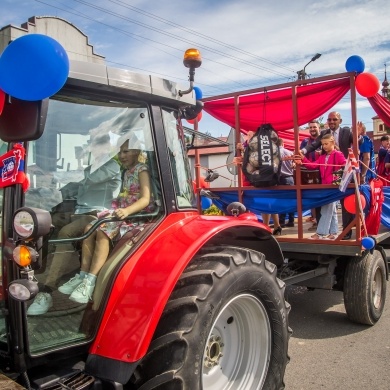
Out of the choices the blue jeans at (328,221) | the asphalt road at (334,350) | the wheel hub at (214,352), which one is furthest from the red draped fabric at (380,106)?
the wheel hub at (214,352)

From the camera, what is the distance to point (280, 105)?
5516 millimetres

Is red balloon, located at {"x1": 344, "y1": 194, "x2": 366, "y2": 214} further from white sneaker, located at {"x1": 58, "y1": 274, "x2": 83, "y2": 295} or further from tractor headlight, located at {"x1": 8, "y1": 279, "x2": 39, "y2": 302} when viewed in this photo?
tractor headlight, located at {"x1": 8, "y1": 279, "x2": 39, "y2": 302}

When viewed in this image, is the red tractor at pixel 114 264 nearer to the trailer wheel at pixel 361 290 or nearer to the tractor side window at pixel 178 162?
the tractor side window at pixel 178 162

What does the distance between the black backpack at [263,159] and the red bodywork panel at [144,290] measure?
2453 millimetres

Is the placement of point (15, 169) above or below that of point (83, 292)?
above

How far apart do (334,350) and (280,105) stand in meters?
2.96

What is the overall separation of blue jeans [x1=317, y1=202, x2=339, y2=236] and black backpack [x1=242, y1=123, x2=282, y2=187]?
63cm

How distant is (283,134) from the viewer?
7.75 meters

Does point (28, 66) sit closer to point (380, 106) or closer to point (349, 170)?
point (349, 170)

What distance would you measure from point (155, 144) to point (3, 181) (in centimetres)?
91

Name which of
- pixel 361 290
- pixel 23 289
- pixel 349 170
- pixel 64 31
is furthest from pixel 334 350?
pixel 64 31

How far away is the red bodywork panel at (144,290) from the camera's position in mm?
2129

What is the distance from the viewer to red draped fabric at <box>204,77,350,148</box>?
4.91 metres

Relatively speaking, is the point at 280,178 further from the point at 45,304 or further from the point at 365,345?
the point at 45,304
